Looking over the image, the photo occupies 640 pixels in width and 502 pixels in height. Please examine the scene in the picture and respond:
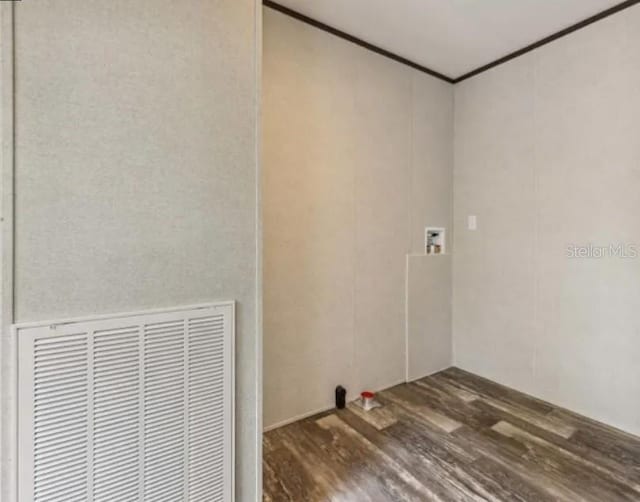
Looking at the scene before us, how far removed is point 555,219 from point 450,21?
66.9 inches

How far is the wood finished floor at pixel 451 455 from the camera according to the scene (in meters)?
1.72

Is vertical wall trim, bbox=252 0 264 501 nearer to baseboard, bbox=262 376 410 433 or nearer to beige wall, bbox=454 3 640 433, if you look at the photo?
baseboard, bbox=262 376 410 433

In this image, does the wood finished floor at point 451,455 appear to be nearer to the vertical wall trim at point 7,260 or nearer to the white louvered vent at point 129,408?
the white louvered vent at point 129,408

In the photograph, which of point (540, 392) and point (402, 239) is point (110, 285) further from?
point (540, 392)

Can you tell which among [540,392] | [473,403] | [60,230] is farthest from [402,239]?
[60,230]

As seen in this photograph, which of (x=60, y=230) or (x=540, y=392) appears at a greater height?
(x=60, y=230)

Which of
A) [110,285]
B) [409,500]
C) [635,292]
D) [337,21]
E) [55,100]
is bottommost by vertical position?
[409,500]

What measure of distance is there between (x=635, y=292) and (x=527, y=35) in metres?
2.04

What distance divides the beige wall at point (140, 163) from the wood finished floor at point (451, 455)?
0.51 m

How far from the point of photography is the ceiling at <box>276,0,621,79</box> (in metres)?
2.21

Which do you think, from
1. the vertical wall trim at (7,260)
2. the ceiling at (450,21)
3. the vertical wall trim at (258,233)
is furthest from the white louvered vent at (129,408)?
the ceiling at (450,21)

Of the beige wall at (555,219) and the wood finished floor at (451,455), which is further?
the beige wall at (555,219)

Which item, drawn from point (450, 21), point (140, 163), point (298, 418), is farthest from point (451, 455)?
point (450, 21)

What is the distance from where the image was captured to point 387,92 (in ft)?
9.14
